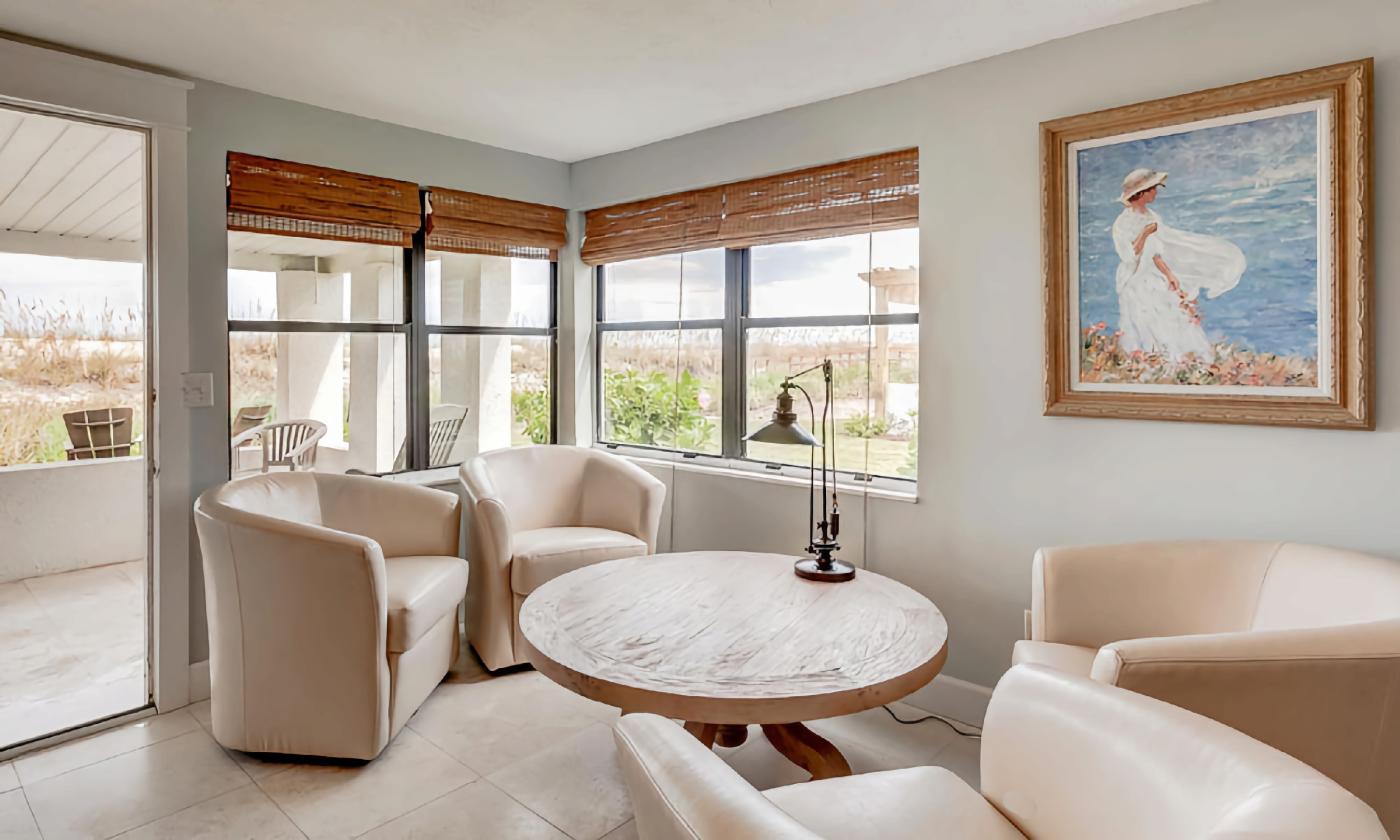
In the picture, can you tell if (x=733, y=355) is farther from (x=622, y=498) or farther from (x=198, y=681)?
(x=198, y=681)

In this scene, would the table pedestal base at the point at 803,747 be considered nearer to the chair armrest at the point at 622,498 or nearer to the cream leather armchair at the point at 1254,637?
the cream leather armchair at the point at 1254,637

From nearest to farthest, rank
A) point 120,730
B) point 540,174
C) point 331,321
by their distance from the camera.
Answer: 1. point 120,730
2. point 331,321
3. point 540,174

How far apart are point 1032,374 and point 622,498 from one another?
6.37 feet

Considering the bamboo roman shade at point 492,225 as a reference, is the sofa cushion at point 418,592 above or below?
below

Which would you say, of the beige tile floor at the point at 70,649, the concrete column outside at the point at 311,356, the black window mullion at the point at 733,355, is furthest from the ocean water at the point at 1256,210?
the beige tile floor at the point at 70,649

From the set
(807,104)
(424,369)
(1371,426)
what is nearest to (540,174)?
(424,369)

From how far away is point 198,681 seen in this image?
10.0 ft

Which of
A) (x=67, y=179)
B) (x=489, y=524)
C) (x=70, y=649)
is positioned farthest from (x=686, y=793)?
(x=67, y=179)

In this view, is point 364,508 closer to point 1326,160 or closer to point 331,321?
point 331,321

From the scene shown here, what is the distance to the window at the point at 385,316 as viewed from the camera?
10.9 ft

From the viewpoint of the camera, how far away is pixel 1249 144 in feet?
7.41

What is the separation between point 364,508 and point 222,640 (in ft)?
2.60

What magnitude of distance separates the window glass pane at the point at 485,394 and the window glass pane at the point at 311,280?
1.17 ft

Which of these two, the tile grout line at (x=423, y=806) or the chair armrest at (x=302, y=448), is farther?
the chair armrest at (x=302, y=448)
